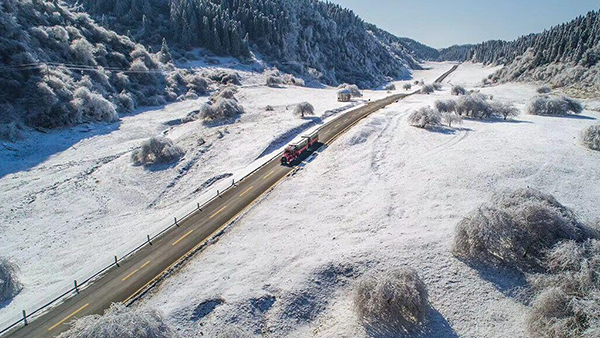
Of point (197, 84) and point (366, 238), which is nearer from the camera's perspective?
point (366, 238)

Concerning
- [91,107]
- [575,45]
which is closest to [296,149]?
[91,107]

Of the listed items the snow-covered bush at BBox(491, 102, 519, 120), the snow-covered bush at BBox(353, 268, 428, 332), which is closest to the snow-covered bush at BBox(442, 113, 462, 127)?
the snow-covered bush at BBox(491, 102, 519, 120)

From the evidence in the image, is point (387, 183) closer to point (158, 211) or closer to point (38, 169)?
point (158, 211)

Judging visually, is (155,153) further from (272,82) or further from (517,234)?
(272,82)

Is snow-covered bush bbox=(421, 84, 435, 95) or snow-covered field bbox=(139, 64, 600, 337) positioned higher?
snow-covered bush bbox=(421, 84, 435, 95)

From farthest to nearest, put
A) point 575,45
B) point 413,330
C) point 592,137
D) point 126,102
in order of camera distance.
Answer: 1. point 575,45
2. point 126,102
3. point 592,137
4. point 413,330

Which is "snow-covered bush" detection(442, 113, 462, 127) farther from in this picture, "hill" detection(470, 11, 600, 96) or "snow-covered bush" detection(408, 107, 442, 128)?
"hill" detection(470, 11, 600, 96)
